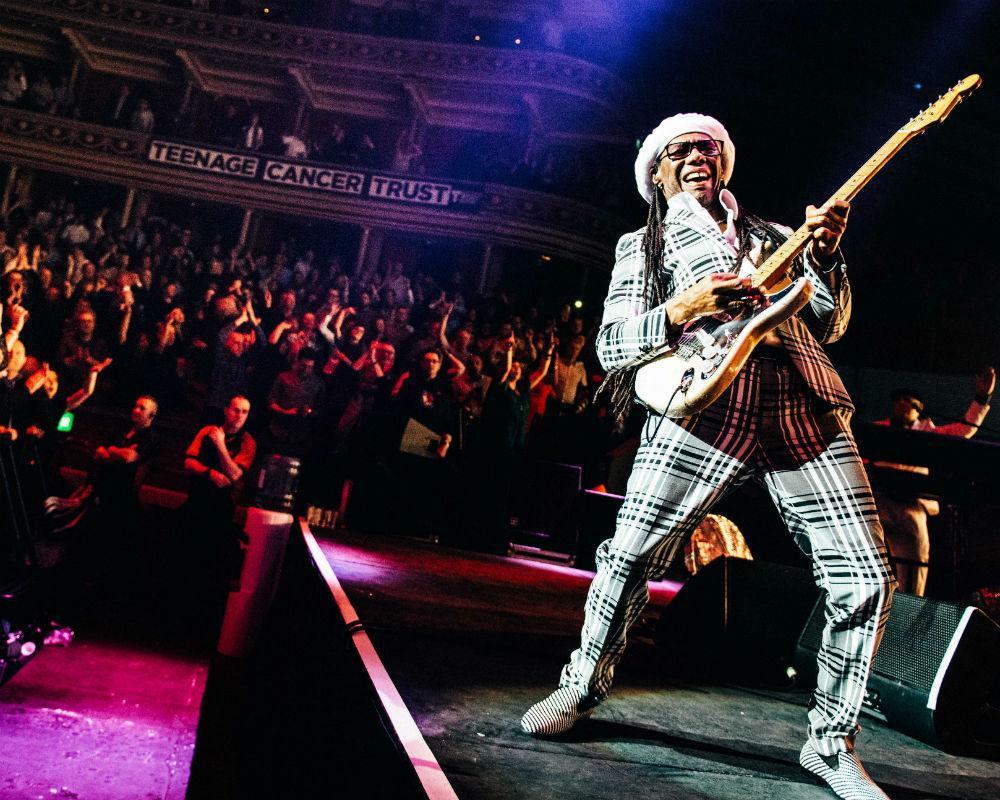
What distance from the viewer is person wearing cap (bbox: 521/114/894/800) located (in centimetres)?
169

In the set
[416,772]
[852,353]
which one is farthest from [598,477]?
[416,772]

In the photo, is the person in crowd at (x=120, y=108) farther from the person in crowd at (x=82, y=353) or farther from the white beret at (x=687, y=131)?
the white beret at (x=687, y=131)

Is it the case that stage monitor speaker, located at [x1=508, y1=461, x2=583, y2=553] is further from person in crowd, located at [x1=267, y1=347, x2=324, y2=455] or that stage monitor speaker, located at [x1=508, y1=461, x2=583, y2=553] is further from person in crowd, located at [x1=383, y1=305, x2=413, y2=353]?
person in crowd, located at [x1=383, y1=305, x2=413, y2=353]

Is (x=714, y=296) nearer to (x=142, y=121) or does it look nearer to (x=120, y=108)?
(x=142, y=121)

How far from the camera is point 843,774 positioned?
164 cm

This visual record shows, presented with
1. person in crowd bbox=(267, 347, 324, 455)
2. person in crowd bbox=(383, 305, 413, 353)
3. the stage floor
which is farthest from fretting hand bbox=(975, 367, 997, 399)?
person in crowd bbox=(383, 305, 413, 353)

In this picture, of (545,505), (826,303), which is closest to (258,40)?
(545,505)

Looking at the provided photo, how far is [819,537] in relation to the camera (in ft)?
5.74

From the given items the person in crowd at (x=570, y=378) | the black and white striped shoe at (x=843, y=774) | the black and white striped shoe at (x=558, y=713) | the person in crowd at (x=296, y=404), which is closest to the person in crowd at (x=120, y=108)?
the person in crowd at (x=296, y=404)

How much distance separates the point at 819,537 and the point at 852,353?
9353mm

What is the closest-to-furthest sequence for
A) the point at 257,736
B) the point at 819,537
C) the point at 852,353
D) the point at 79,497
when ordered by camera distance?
the point at 819,537, the point at 257,736, the point at 79,497, the point at 852,353

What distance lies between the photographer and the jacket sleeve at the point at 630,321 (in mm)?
1752

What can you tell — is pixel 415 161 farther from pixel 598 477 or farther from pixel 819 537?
pixel 819 537

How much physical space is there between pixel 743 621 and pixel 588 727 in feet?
4.68
